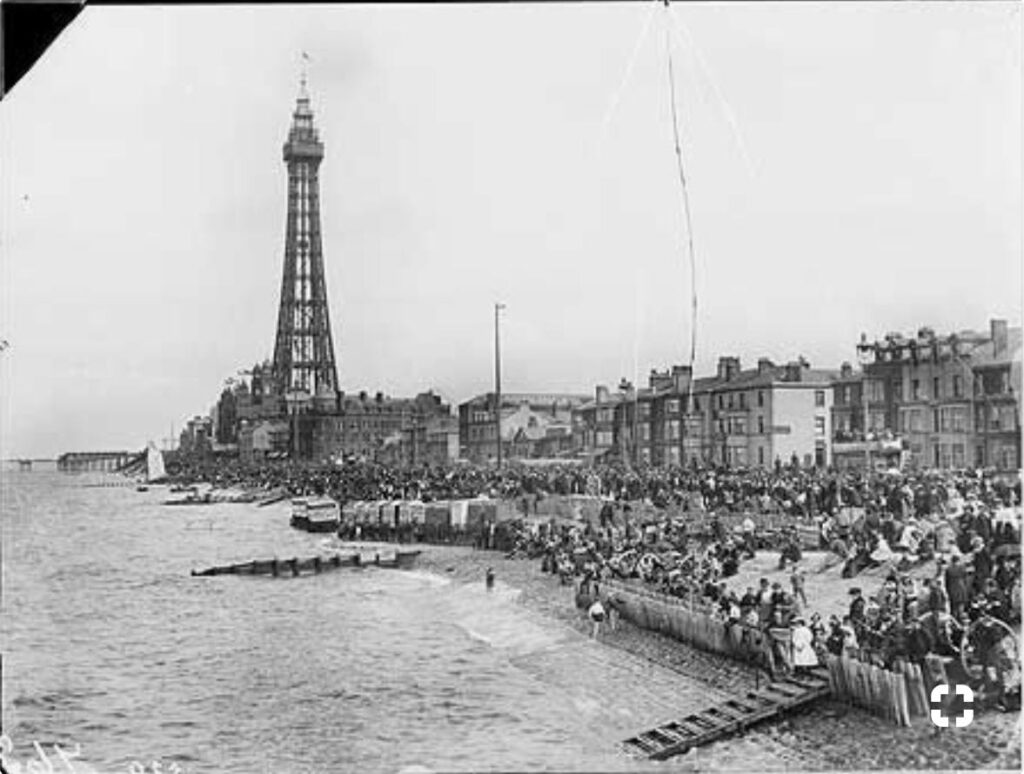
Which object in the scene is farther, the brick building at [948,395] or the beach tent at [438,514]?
the beach tent at [438,514]

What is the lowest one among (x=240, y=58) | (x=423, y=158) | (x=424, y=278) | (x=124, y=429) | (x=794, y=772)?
(x=794, y=772)

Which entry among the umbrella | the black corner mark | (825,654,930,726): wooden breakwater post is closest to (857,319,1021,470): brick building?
the umbrella

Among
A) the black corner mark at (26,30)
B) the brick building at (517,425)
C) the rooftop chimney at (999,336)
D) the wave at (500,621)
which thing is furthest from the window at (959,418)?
the black corner mark at (26,30)

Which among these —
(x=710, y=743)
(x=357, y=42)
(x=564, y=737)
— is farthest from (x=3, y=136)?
(x=710, y=743)

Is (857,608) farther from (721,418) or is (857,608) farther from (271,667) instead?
(271,667)

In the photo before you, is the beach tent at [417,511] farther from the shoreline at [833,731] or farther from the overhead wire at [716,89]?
the overhead wire at [716,89]

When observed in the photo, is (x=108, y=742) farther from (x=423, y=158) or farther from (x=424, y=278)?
(x=423, y=158)
